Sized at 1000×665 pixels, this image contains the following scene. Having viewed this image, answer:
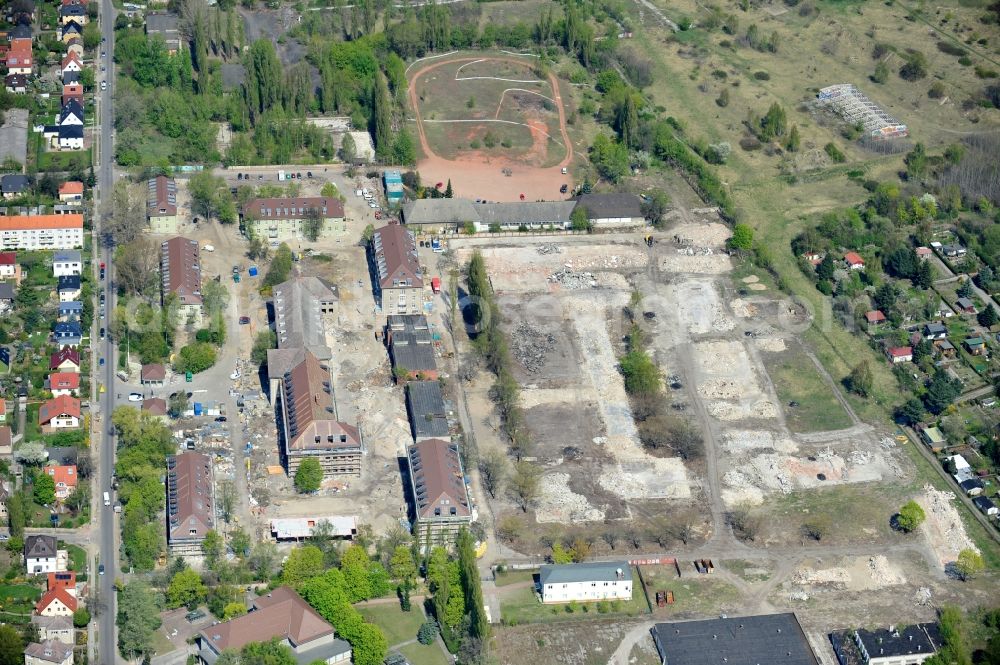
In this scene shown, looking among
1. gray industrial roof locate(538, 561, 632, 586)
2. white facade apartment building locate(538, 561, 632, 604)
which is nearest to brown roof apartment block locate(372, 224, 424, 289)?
gray industrial roof locate(538, 561, 632, 586)

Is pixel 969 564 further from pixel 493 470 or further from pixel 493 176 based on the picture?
pixel 493 176

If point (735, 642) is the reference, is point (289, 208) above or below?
below

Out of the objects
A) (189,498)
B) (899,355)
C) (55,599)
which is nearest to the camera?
(55,599)

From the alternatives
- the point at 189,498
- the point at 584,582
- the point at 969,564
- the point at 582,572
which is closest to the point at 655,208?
the point at 969,564

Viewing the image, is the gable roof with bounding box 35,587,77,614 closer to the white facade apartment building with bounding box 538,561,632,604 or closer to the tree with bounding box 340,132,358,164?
the white facade apartment building with bounding box 538,561,632,604

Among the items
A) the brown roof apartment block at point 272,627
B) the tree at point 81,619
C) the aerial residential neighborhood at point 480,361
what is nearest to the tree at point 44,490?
the aerial residential neighborhood at point 480,361

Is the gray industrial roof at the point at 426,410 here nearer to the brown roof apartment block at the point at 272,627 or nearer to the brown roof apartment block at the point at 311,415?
the brown roof apartment block at the point at 311,415
